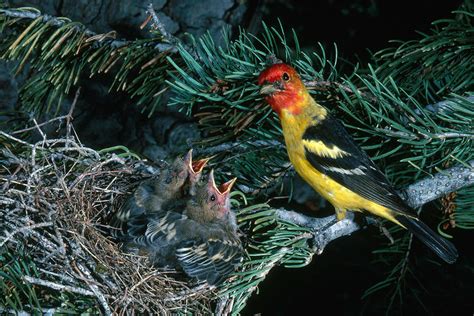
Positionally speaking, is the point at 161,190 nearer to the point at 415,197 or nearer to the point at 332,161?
the point at 332,161

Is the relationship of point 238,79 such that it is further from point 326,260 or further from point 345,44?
point 326,260

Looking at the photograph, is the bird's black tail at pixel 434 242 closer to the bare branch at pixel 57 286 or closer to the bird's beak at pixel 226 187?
the bird's beak at pixel 226 187

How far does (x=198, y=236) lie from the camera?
8.68 ft

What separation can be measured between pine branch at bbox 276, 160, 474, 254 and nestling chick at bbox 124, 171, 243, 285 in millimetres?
229

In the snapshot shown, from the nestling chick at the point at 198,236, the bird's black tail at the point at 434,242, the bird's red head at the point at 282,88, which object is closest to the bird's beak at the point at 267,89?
the bird's red head at the point at 282,88

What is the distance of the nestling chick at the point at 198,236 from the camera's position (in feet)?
8.12

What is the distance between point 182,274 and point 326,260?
1301mm

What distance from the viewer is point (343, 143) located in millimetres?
2732

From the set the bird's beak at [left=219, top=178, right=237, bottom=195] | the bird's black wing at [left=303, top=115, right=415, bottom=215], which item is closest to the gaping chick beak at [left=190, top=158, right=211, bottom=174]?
the bird's beak at [left=219, top=178, right=237, bottom=195]

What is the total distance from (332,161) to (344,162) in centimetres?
5

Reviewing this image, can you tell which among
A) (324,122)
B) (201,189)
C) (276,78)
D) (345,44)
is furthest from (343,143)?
(345,44)

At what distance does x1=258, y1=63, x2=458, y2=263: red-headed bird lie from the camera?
271 cm

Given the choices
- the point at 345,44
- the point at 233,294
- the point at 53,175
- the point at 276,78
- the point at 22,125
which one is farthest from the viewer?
the point at 345,44

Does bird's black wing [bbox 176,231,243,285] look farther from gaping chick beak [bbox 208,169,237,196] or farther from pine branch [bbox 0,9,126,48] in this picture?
pine branch [bbox 0,9,126,48]
